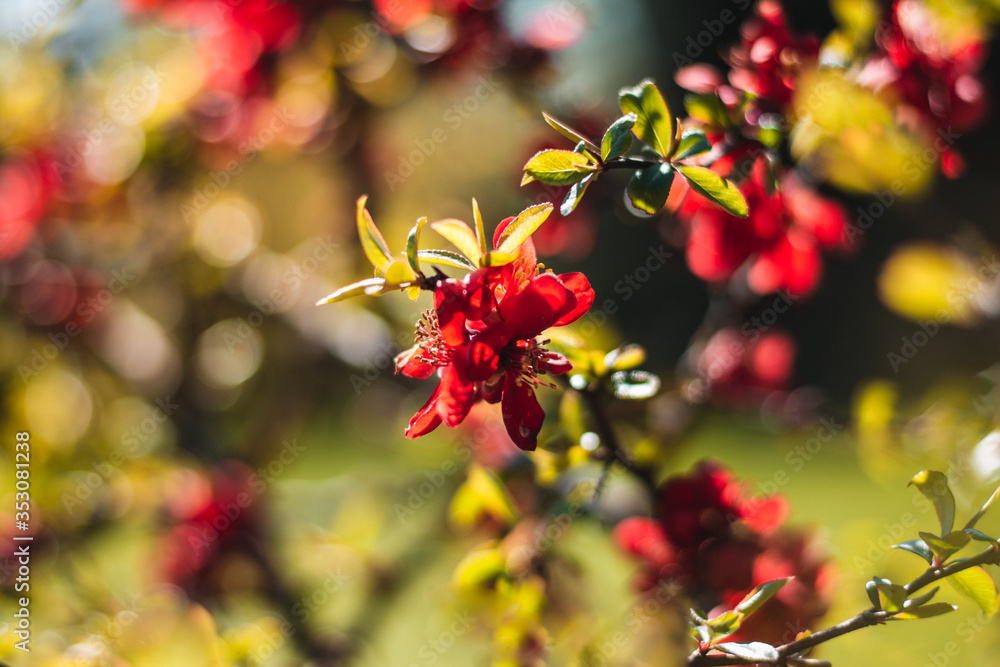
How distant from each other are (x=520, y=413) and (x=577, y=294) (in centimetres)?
8

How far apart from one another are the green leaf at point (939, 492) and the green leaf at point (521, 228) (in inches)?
9.8

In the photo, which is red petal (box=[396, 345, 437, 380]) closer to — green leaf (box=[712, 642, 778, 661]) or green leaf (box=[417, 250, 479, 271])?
green leaf (box=[417, 250, 479, 271])

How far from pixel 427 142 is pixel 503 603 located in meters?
1.67

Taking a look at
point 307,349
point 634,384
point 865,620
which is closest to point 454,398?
point 634,384

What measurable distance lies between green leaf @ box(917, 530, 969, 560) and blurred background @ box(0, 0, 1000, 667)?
205mm

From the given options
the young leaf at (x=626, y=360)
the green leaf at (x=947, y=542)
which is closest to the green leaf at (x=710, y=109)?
the young leaf at (x=626, y=360)

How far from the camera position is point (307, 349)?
1.41 m

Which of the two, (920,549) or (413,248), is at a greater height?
(413,248)

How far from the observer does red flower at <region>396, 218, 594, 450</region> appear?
1.31ft

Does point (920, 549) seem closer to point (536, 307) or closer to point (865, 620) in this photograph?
point (865, 620)

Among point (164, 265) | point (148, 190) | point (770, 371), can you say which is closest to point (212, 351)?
Answer: point (164, 265)

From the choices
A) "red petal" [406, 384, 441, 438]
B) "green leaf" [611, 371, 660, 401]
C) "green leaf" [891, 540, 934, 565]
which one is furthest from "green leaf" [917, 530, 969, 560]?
"red petal" [406, 384, 441, 438]

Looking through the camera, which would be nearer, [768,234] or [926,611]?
[926,611]

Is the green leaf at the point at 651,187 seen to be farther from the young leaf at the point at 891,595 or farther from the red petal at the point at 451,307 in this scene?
the young leaf at the point at 891,595
